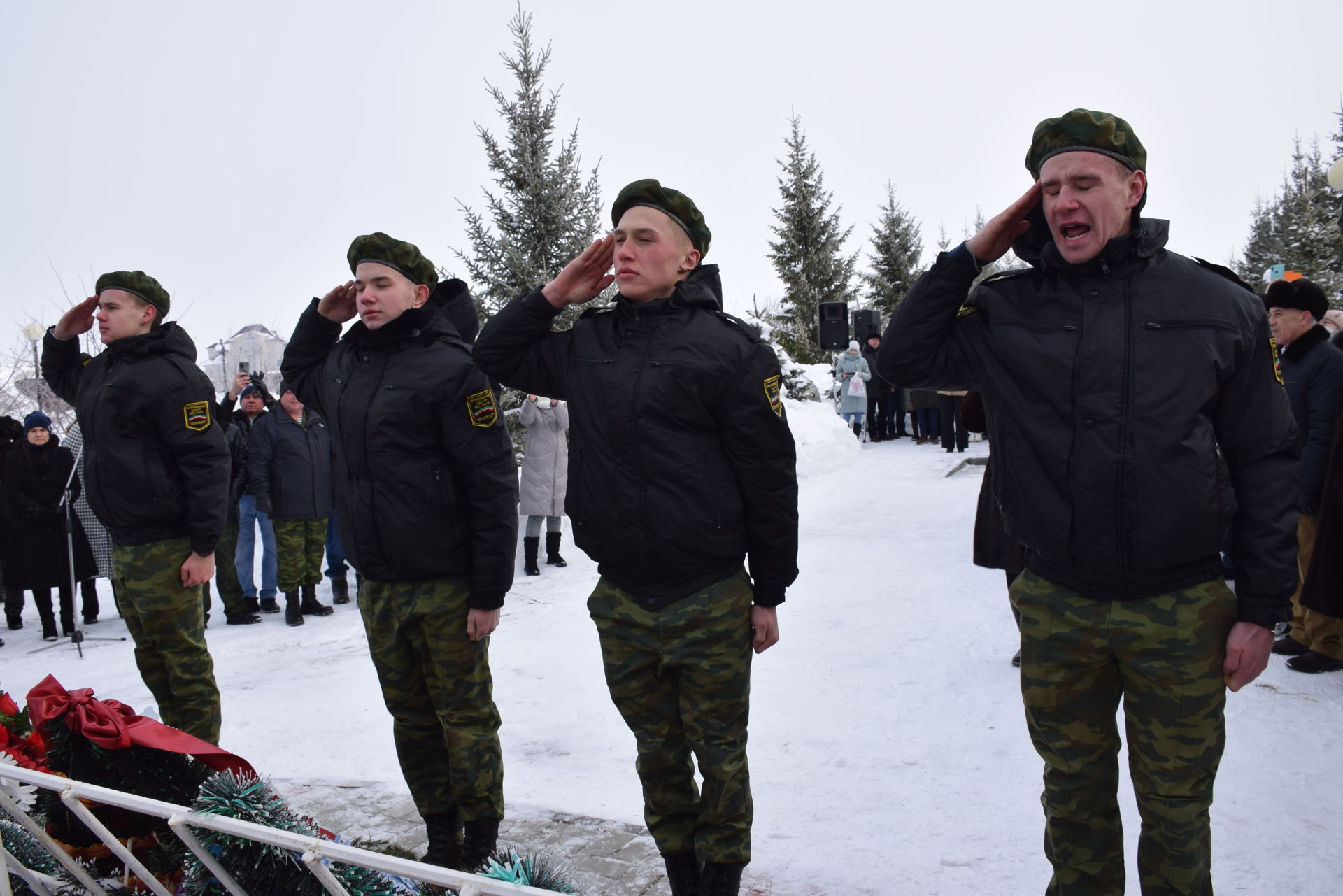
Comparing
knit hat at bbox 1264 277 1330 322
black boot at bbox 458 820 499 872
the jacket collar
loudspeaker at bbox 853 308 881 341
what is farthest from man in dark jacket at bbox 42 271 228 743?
loudspeaker at bbox 853 308 881 341

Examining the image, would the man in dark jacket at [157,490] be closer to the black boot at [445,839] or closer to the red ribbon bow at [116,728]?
the red ribbon bow at [116,728]

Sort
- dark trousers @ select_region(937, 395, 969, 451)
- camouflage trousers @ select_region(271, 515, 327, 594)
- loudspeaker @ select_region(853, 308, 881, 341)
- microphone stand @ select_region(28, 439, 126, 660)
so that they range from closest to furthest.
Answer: microphone stand @ select_region(28, 439, 126, 660) → camouflage trousers @ select_region(271, 515, 327, 594) → dark trousers @ select_region(937, 395, 969, 451) → loudspeaker @ select_region(853, 308, 881, 341)

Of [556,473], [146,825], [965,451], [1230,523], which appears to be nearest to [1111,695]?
[1230,523]

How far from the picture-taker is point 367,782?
13.9 feet

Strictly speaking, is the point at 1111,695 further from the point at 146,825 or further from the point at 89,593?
the point at 89,593

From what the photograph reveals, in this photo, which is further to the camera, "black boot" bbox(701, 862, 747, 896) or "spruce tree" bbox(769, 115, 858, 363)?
"spruce tree" bbox(769, 115, 858, 363)

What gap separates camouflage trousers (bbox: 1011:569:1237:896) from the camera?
7.40 feet

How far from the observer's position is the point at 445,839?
11.3 feet

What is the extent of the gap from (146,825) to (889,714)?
3.40m

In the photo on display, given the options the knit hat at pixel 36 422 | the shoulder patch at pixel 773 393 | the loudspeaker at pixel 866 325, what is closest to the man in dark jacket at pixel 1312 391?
the shoulder patch at pixel 773 393

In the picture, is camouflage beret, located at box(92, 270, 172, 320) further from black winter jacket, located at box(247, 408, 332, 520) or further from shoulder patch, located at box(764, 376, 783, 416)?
black winter jacket, located at box(247, 408, 332, 520)

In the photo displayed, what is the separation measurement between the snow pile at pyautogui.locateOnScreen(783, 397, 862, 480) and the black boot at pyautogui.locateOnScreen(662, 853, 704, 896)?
11.8 metres

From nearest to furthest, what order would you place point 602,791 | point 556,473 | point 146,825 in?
point 146,825, point 602,791, point 556,473

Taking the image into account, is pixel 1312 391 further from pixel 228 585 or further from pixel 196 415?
pixel 228 585
